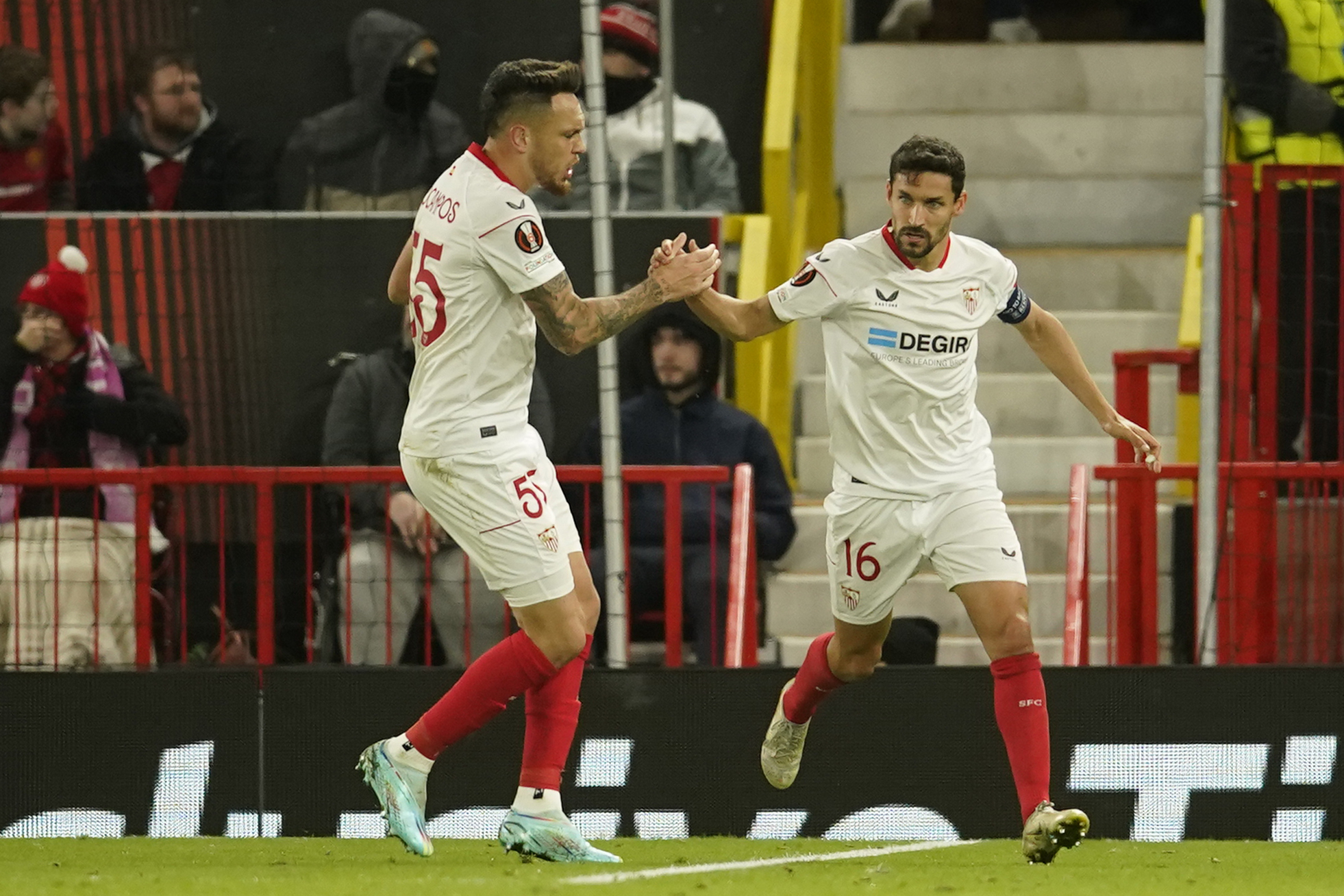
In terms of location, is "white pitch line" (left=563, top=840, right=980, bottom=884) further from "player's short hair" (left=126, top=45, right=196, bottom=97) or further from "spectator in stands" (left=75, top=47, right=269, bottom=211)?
"player's short hair" (left=126, top=45, right=196, bottom=97)

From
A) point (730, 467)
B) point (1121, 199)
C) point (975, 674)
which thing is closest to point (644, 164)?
point (730, 467)

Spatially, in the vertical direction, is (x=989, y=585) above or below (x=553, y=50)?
below

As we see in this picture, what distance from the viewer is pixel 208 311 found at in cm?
984

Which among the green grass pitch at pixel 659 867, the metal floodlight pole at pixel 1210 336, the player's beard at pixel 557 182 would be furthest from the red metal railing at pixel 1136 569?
the player's beard at pixel 557 182

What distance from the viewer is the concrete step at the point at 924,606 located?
31.1 feet

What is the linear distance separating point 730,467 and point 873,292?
2.63 metres

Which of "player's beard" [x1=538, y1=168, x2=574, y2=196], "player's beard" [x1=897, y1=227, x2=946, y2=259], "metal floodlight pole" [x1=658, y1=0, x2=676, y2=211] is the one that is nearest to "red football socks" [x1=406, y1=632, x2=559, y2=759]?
"player's beard" [x1=538, y1=168, x2=574, y2=196]

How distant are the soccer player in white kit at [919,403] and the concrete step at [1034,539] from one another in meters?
3.04

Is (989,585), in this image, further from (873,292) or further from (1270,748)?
(1270,748)

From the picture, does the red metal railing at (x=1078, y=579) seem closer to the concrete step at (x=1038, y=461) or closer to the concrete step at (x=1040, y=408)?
the concrete step at (x=1038, y=461)

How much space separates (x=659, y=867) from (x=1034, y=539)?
13.3 feet

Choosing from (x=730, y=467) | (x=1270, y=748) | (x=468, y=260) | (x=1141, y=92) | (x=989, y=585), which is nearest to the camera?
(x=468, y=260)

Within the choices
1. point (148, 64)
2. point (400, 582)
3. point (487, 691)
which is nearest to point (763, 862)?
point (487, 691)

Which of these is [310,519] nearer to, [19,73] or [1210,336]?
[19,73]
